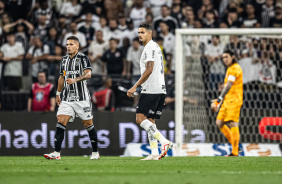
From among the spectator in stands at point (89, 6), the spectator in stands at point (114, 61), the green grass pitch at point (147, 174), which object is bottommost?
the green grass pitch at point (147, 174)

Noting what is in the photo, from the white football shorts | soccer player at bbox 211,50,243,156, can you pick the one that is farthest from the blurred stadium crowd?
the white football shorts

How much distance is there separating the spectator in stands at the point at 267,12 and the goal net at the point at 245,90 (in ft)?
9.25

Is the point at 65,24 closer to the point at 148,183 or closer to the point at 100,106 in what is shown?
the point at 100,106

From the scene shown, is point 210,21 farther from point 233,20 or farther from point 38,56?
point 38,56

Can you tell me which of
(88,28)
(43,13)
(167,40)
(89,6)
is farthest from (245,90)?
(43,13)

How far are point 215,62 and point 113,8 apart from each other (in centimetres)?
542

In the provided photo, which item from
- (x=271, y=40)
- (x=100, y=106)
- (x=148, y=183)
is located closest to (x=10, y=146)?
(x=100, y=106)

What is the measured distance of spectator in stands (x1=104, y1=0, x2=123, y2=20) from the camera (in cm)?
1717

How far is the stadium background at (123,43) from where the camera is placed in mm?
12625

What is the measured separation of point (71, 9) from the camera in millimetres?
17359

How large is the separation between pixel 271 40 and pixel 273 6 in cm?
349

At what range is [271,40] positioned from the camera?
12.8 meters

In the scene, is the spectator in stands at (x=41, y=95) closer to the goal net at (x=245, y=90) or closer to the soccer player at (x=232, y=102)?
the goal net at (x=245, y=90)

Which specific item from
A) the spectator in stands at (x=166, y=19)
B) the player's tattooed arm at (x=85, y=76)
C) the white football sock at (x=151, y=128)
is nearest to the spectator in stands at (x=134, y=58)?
the spectator in stands at (x=166, y=19)
